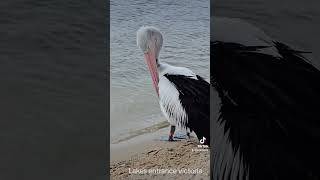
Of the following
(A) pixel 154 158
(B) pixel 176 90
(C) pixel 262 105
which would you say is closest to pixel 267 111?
(C) pixel 262 105

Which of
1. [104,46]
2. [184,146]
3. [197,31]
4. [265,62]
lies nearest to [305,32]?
[265,62]

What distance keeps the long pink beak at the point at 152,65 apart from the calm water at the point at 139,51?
0.09ft

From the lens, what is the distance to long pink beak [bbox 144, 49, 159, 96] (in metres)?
2.41

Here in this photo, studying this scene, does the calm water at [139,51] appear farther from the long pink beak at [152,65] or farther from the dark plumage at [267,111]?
the dark plumage at [267,111]

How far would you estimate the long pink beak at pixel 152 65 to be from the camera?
241 centimetres

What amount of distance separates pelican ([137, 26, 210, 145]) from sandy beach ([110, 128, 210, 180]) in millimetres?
65

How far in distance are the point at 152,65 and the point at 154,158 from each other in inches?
19.7

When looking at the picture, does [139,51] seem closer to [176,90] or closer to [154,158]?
[176,90]

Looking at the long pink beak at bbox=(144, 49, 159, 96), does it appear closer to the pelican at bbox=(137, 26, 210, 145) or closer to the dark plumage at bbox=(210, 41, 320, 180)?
the pelican at bbox=(137, 26, 210, 145)

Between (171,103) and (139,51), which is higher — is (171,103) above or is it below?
below

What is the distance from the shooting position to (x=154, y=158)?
2418 mm

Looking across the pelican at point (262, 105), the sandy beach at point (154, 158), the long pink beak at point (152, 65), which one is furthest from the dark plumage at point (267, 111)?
the long pink beak at point (152, 65)

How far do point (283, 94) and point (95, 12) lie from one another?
3.54ft

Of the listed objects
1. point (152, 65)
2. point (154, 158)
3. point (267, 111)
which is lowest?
point (154, 158)
